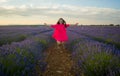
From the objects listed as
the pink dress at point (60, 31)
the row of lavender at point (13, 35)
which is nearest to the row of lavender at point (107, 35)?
the pink dress at point (60, 31)

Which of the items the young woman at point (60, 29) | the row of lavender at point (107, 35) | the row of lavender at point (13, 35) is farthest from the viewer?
the young woman at point (60, 29)

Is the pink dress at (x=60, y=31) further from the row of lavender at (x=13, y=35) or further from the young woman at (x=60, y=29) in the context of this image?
the row of lavender at (x=13, y=35)

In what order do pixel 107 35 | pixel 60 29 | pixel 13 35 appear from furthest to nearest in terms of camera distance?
pixel 107 35, pixel 13 35, pixel 60 29

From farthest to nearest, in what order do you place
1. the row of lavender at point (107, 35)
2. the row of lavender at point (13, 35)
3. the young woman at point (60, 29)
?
the young woman at point (60, 29)
the row of lavender at point (13, 35)
the row of lavender at point (107, 35)

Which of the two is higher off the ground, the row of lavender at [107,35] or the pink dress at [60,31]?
the pink dress at [60,31]

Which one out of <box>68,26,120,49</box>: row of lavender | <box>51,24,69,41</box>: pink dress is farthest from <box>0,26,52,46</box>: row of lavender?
<box>68,26,120,49</box>: row of lavender

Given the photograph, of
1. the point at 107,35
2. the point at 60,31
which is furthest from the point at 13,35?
the point at 107,35

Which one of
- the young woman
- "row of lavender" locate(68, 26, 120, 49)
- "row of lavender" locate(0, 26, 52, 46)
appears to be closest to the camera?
"row of lavender" locate(68, 26, 120, 49)

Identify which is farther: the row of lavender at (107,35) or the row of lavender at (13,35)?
the row of lavender at (13,35)

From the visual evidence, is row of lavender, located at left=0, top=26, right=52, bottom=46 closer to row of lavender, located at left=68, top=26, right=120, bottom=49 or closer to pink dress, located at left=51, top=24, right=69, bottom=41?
pink dress, located at left=51, top=24, right=69, bottom=41

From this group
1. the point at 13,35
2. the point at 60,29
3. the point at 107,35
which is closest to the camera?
the point at 60,29

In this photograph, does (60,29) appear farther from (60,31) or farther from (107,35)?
(107,35)

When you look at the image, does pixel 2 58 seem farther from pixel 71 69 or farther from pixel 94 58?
pixel 71 69

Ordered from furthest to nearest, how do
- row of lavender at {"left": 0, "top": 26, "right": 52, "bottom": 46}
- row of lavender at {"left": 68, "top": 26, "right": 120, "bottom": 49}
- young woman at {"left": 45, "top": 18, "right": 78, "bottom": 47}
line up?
young woman at {"left": 45, "top": 18, "right": 78, "bottom": 47}
row of lavender at {"left": 0, "top": 26, "right": 52, "bottom": 46}
row of lavender at {"left": 68, "top": 26, "right": 120, "bottom": 49}
